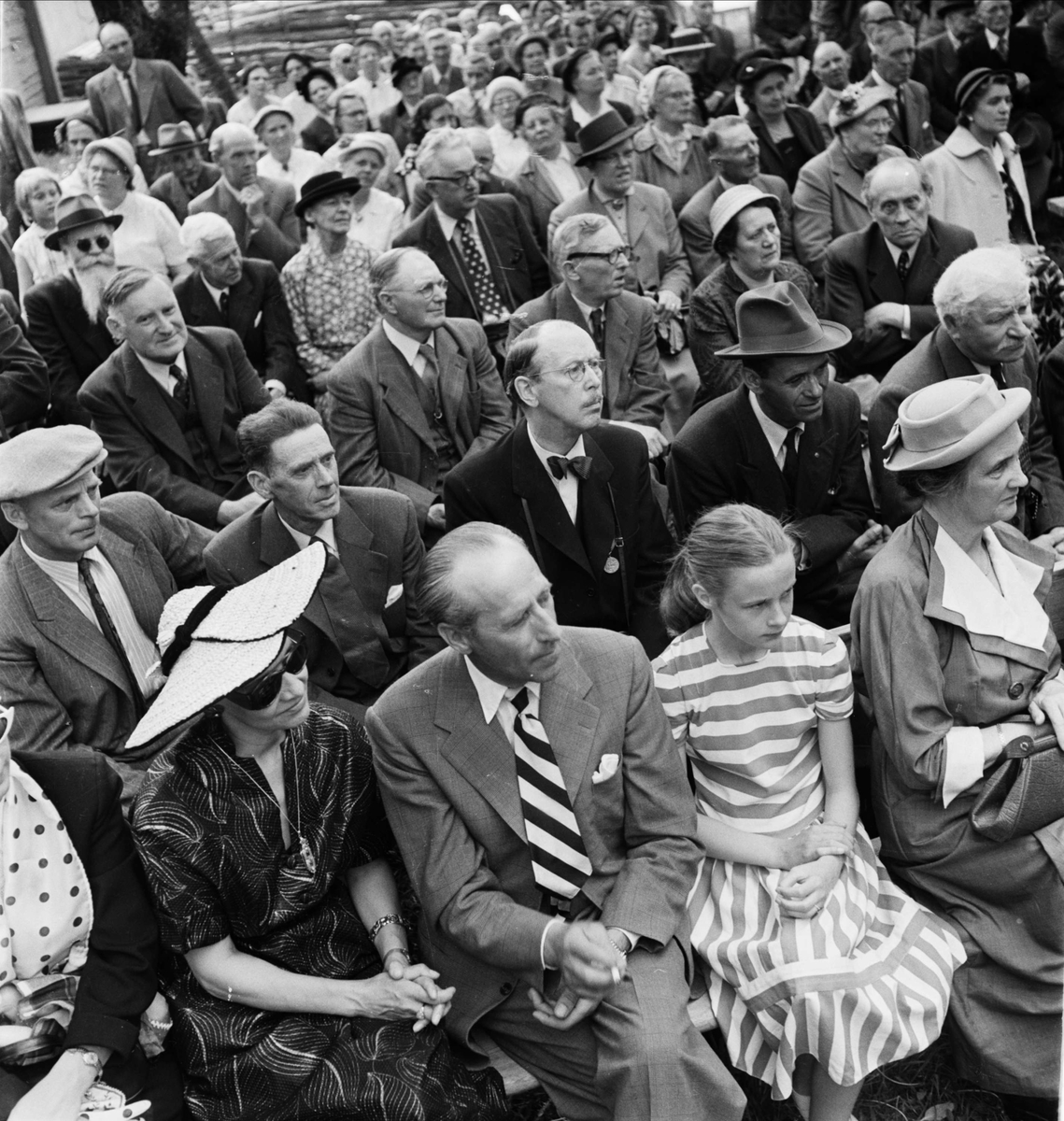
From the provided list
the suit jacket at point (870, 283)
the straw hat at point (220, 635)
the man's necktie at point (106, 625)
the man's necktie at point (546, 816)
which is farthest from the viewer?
the suit jacket at point (870, 283)

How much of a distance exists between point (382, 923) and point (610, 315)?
325cm

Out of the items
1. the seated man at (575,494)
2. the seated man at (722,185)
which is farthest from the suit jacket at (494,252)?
the seated man at (575,494)

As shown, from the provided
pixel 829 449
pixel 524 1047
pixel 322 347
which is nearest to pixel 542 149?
pixel 322 347

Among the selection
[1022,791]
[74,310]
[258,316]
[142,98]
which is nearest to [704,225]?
[258,316]

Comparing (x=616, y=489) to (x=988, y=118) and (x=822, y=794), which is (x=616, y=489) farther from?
(x=988, y=118)

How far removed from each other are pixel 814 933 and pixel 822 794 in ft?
1.37

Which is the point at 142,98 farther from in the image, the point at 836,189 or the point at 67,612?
the point at 67,612

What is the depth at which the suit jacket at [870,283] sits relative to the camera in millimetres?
5773

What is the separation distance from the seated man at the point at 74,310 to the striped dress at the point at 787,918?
4181 mm

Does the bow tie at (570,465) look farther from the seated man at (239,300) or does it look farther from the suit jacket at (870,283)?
the seated man at (239,300)

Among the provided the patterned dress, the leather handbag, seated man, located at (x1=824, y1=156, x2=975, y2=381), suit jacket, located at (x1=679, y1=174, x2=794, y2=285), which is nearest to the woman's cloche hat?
the leather handbag

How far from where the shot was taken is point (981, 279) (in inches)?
168

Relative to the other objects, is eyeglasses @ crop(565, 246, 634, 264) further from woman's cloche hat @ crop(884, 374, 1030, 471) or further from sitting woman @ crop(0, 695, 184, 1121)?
sitting woman @ crop(0, 695, 184, 1121)

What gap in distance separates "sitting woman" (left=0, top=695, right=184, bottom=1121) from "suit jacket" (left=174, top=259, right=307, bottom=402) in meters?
3.67
